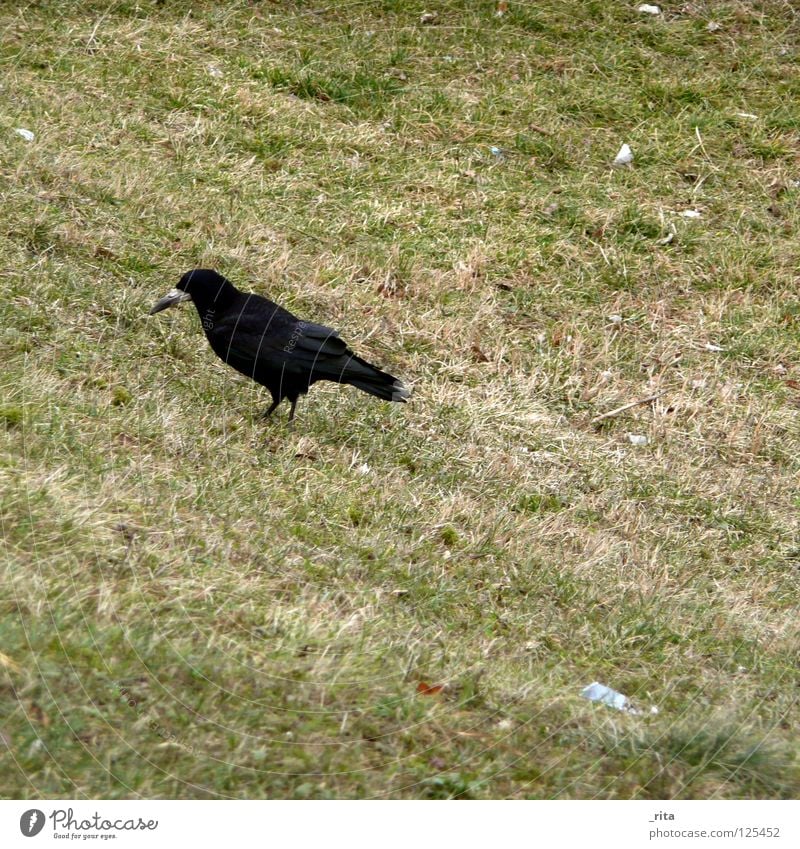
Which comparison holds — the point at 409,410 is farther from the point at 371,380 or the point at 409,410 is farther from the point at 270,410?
the point at 270,410

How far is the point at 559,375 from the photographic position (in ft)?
26.3

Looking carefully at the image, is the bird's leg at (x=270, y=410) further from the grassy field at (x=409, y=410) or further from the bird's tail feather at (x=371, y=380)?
the bird's tail feather at (x=371, y=380)

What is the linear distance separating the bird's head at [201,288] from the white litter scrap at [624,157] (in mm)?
4953

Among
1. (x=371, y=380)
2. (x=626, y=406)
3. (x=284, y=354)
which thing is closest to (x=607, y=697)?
(x=371, y=380)

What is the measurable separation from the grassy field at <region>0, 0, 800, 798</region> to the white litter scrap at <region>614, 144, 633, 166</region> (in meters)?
0.13

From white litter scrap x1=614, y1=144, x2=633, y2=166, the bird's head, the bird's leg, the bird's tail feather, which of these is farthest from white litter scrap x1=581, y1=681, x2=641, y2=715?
white litter scrap x1=614, y1=144, x2=633, y2=166

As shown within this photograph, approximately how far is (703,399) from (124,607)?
5144 millimetres

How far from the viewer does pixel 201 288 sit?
21.6 ft

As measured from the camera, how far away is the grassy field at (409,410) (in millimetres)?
3701

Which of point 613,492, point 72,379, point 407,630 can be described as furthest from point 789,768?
point 72,379

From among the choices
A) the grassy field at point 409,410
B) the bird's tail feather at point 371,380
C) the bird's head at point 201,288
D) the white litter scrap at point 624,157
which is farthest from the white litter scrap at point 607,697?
the white litter scrap at point 624,157

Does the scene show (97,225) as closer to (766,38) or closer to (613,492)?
(613,492)

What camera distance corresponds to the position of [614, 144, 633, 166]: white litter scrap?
33.8 feet

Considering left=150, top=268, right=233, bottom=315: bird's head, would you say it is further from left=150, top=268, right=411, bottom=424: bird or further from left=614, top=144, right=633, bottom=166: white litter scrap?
left=614, top=144, right=633, bottom=166: white litter scrap
